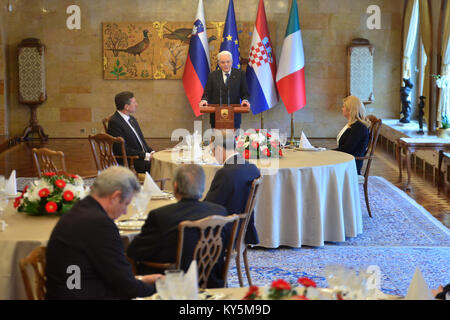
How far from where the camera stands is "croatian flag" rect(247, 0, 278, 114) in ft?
46.9

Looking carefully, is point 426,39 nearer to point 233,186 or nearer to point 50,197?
point 233,186

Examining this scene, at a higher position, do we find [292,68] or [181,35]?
[181,35]

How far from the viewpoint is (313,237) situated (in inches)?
259

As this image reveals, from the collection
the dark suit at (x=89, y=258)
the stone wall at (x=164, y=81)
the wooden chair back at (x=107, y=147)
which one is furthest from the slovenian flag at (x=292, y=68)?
Result: the dark suit at (x=89, y=258)

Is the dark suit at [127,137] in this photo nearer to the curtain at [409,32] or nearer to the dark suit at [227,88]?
the dark suit at [227,88]

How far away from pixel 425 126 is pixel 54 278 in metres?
11.3

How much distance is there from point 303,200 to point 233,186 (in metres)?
1.61

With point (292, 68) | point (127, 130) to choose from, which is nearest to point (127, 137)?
point (127, 130)

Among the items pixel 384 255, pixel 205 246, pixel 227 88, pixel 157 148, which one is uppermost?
pixel 227 88

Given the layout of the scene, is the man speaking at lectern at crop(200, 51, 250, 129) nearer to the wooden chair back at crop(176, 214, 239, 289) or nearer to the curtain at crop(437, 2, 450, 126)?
the curtain at crop(437, 2, 450, 126)

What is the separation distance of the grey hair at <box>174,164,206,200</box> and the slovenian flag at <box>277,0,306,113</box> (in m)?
10.3

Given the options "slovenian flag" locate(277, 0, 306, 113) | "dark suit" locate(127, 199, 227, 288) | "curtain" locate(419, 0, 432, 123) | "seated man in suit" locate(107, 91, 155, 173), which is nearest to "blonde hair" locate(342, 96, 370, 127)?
→ "seated man in suit" locate(107, 91, 155, 173)

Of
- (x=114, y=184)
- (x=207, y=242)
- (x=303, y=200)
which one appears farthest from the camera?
(x=303, y=200)

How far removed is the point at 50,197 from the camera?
14.3 feet
